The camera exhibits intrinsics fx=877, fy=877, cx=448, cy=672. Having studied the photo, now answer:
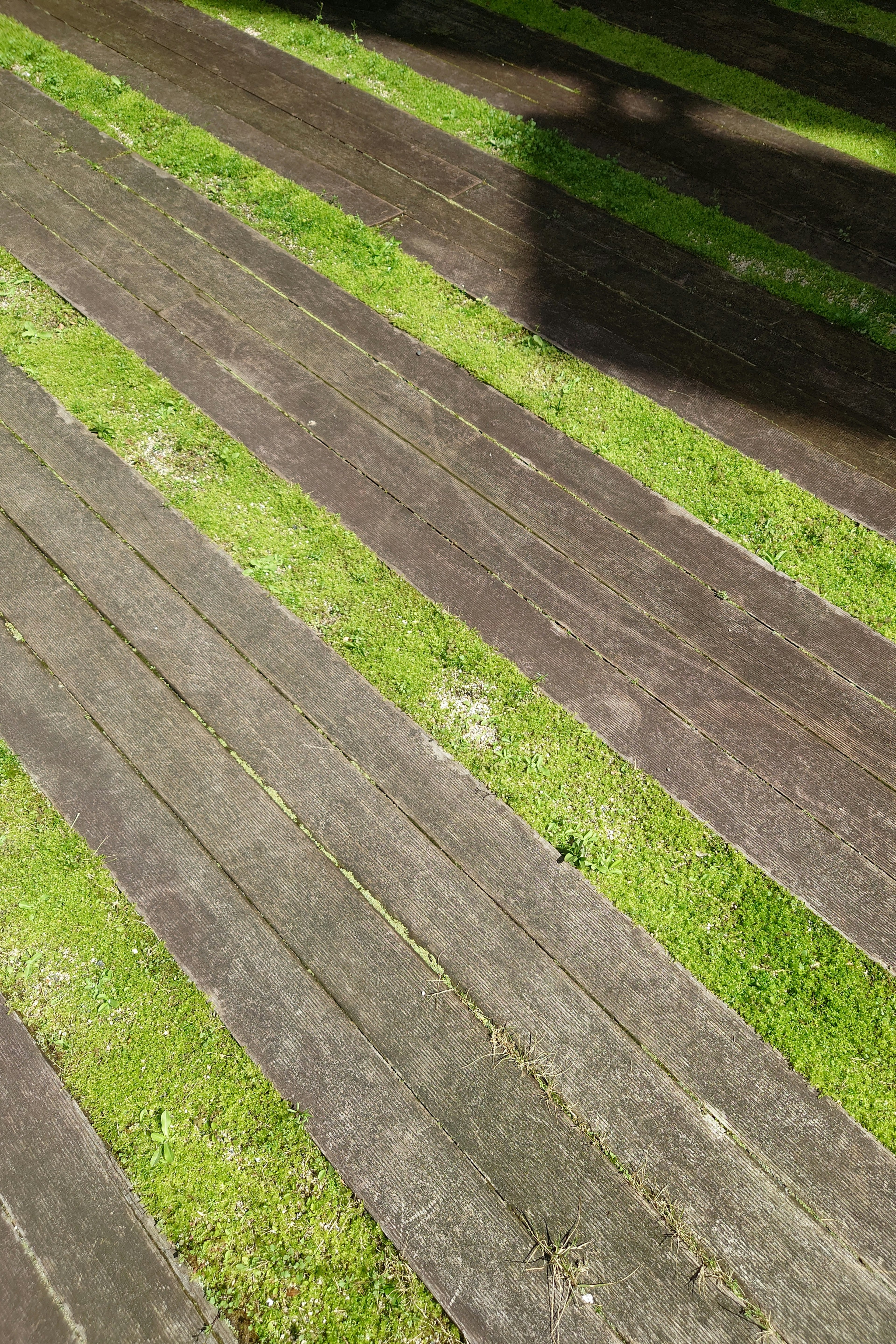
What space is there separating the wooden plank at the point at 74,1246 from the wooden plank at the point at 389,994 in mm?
594

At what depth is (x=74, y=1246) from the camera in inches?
89.5

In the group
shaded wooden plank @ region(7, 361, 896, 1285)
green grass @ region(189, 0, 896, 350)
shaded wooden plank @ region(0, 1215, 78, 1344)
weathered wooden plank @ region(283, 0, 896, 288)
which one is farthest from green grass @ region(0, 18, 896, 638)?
shaded wooden plank @ region(0, 1215, 78, 1344)

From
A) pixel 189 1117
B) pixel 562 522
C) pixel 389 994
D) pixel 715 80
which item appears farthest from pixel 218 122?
pixel 189 1117

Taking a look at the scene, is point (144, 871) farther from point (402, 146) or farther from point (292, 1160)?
point (402, 146)

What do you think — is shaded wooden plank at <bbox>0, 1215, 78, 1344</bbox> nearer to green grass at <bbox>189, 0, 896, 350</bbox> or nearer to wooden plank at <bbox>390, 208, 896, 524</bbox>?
wooden plank at <bbox>390, 208, 896, 524</bbox>

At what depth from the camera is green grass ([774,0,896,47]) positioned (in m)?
7.48

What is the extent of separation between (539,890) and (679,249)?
4.31 m

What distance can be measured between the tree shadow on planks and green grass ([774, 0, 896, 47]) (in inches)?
80.6

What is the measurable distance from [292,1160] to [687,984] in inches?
50.7

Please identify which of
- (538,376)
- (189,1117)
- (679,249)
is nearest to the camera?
A: (189,1117)

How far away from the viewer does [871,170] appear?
6.14 m

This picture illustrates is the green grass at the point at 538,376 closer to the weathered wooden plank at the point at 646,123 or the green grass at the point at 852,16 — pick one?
the weathered wooden plank at the point at 646,123

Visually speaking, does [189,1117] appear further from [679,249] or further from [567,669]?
[679,249]

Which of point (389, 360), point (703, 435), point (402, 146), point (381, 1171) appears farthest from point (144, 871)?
point (402, 146)
